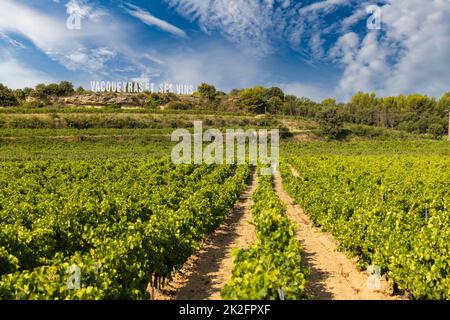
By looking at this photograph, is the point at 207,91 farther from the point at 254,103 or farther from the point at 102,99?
the point at 102,99

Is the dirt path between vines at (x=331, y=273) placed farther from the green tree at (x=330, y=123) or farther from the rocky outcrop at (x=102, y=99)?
the rocky outcrop at (x=102, y=99)

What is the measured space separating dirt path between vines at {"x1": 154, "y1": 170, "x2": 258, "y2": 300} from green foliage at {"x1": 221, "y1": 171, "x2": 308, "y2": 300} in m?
1.04

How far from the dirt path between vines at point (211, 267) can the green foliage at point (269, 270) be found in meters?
1.04

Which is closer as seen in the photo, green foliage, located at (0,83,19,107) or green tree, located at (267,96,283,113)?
green foliage, located at (0,83,19,107)

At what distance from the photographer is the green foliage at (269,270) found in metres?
6.05

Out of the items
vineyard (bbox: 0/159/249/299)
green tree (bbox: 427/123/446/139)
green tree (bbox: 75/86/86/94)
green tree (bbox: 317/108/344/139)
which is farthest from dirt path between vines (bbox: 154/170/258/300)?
green tree (bbox: 75/86/86/94)

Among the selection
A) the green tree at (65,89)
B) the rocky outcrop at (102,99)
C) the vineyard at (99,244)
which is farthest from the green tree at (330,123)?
the green tree at (65,89)

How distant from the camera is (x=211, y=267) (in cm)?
1145

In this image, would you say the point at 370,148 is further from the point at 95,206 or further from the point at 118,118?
the point at 95,206

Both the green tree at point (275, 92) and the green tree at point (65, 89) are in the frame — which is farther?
the green tree at point (275, 92)

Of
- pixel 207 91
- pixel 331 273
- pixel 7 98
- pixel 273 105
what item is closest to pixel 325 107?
pixel 273 105

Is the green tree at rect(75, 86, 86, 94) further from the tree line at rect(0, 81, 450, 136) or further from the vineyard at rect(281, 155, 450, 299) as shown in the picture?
the vineyard at rect(281, 155, 450, 299)

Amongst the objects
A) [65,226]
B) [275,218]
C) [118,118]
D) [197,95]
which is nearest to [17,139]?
[118,118]

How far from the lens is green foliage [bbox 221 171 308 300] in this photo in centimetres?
605
